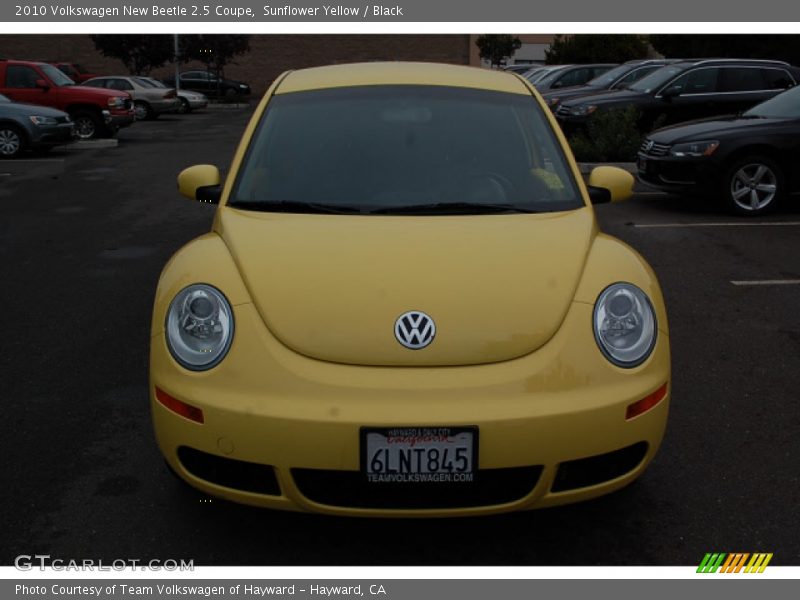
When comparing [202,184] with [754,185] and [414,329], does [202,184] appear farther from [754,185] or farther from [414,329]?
[754,185]

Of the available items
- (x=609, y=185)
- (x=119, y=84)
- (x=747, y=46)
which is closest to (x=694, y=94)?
(x=609, y=185)

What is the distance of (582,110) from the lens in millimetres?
15844

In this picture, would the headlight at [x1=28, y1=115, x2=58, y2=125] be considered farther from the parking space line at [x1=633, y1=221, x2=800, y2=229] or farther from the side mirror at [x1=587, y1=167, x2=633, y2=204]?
the side mirror at [x1=587, y1=167, x2=633, y2=204]

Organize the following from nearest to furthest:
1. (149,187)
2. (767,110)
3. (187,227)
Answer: (187,227) < (767,110) < (149,187)

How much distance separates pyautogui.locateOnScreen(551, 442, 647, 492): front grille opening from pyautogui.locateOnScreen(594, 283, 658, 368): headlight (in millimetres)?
287

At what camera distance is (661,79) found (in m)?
15.7

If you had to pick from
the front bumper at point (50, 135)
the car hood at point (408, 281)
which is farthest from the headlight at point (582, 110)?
the car hood at point (408, 281)

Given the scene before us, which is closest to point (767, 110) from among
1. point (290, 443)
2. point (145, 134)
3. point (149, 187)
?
point (149, 187)

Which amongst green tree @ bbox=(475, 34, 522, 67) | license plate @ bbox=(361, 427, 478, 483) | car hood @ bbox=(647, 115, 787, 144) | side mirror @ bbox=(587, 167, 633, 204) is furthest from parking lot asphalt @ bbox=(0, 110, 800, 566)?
green tree @ bbox=(475, 34, 522, 67)

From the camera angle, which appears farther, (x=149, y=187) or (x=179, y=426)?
(x=149, y=187)

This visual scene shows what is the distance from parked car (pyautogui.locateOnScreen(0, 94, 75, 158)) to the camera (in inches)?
635

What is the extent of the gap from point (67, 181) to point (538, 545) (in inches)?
467

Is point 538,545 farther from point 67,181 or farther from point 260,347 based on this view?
point 67,181

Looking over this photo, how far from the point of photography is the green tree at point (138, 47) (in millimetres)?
42406
